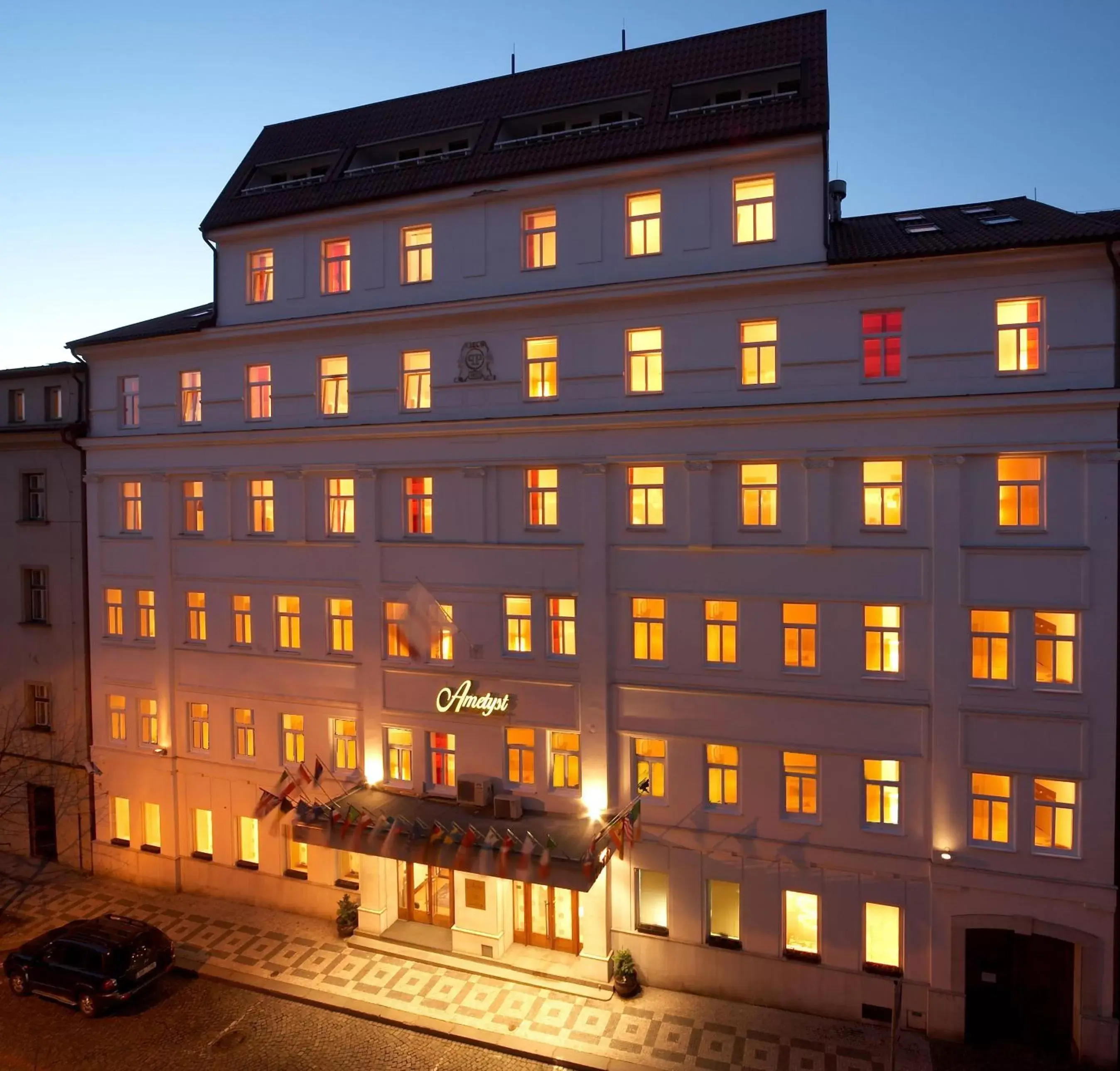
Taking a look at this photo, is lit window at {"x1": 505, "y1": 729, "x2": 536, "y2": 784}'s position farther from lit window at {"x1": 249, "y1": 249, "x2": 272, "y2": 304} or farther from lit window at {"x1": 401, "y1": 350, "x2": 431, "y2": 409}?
lit window at {"x1": 249, "y1": 249, "x2": 272, "y2": 304}

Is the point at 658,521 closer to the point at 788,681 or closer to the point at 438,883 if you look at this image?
the point at 788,681

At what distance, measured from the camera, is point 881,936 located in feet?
57.9

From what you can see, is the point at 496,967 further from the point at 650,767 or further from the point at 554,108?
the point at 554,108

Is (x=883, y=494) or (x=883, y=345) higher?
(x=883, y=345)

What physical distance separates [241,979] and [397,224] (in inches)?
765

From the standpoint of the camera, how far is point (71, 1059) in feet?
55.0

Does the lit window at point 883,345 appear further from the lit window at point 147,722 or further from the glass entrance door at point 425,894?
the lit window at point 147,722

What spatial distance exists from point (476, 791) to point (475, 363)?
1082 cm

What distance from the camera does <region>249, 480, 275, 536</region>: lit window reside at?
74.9 feet

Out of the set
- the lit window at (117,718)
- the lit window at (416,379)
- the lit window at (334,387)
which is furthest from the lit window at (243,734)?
the lit window at (416,379)

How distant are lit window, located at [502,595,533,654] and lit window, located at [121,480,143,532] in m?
12.5

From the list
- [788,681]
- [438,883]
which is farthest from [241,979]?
[788,681]

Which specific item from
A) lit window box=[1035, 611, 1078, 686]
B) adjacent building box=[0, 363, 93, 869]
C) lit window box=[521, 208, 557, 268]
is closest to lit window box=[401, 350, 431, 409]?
lit window box=[521, 208, 557, 268]

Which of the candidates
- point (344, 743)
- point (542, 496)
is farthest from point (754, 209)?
point (344, 743)
